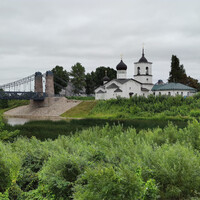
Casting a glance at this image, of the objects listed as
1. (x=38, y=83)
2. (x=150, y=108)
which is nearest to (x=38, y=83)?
(x=38, y=83)

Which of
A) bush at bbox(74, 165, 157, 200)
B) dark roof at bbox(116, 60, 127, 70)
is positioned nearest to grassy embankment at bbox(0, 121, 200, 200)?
bush at bbox(74, 165, 157, 200)

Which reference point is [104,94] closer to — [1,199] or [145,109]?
[145,109]

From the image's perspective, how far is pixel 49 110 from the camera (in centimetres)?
7144

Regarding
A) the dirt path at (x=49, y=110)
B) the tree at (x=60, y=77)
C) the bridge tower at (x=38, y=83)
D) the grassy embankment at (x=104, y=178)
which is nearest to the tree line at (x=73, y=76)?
the tree at (x=60, y=77)

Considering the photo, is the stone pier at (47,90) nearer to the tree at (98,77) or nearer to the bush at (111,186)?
the tree at (98,77)

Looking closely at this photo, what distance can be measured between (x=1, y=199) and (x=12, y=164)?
1190 millimetres

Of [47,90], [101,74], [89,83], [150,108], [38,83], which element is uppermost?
[101,74]

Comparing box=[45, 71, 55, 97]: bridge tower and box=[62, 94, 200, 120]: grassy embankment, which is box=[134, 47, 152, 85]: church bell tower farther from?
box=[45, 71, 55, 97]: bridge tower

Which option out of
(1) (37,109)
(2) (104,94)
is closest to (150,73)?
(2) (104,94)

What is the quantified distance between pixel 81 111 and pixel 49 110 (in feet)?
37.0

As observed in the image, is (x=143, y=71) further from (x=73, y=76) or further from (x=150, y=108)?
(x=150, y=108)

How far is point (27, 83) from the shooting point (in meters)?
81.8

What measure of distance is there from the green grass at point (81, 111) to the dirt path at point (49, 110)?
2325mm

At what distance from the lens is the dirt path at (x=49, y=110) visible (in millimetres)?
68688
